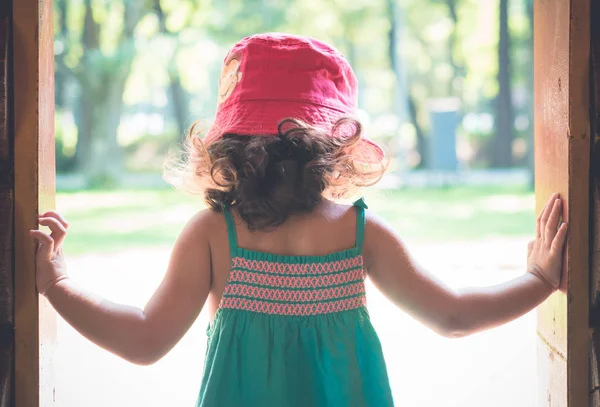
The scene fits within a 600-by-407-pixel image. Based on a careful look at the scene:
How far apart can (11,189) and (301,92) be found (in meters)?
0.68

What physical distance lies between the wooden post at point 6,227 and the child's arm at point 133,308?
0.21 ft

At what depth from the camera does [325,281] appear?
5.46 feet

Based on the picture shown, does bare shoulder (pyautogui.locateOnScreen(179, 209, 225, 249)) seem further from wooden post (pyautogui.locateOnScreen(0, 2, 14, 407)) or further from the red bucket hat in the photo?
wooden post (pyautogui.locateOnScreen(0, 2, 14, 407))

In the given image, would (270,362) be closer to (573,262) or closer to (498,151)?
(573,262)

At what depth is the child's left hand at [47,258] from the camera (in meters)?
1.55

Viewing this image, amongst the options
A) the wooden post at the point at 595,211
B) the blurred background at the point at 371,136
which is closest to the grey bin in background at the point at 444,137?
the blurred background at the point at 371,136

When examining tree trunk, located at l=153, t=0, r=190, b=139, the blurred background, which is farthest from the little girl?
tree trunk, located at l=153, t=0, r=190, b=139

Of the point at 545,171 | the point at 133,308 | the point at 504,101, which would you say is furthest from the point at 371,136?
the point at 504,101

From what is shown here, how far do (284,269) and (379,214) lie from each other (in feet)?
33.1

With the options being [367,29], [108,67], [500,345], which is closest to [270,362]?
[500,345]

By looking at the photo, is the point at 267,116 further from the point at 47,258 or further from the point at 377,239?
the point at 47,258

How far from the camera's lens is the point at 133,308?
1.62m

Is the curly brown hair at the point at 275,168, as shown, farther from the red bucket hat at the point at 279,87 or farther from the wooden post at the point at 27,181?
the wooden post at the point at 27,181

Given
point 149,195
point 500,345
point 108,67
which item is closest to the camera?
point 500,345
